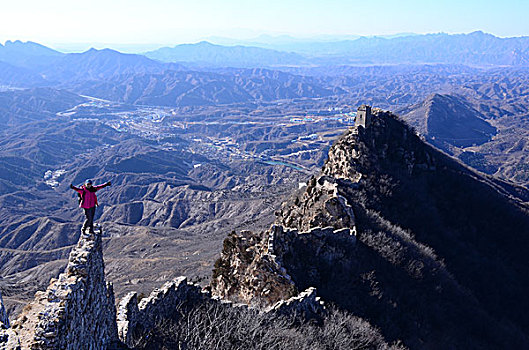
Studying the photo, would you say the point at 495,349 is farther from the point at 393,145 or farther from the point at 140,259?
the point at 140,259

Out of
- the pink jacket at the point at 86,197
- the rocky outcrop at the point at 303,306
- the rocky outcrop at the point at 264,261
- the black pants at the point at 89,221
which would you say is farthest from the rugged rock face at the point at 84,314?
the rocky outcrop at the point at 264,261

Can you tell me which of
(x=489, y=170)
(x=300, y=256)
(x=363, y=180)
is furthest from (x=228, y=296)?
(x=489, y=170)

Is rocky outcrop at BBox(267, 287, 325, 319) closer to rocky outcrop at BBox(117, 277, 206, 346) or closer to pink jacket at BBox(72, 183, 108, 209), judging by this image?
rocky outcrop at BBox(117, 277, 206, 346)

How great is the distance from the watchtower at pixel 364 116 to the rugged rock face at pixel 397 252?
0.71 metres

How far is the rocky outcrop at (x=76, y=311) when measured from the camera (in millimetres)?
7211

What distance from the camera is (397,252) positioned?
2450cm

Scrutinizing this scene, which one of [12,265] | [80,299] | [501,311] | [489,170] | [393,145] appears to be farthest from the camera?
[489,170]

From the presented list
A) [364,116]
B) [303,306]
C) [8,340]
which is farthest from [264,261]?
[364,116]

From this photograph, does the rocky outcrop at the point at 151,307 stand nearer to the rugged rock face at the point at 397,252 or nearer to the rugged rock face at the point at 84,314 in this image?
the rugged rock face at the point at 84,314

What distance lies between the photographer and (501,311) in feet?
91.4

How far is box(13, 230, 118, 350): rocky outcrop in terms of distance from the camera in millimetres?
7211

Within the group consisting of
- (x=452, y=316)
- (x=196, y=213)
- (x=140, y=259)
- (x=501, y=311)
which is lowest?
(x=196, y=213)

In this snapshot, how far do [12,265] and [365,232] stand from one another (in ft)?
291

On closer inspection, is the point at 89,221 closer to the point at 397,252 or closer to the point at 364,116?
the point at 397,252
